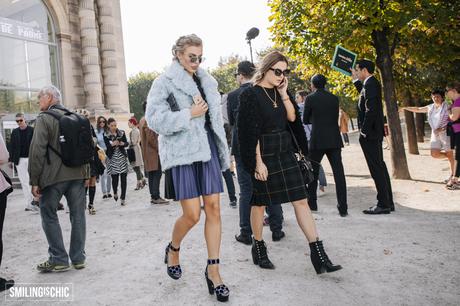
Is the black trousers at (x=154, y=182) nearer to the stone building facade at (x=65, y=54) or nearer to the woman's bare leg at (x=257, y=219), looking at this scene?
the woman's bare leg at (x=257, y=219)

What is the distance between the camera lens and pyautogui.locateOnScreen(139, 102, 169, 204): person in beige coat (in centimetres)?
841

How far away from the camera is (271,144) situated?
3.83m

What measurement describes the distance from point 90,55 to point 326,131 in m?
15.6

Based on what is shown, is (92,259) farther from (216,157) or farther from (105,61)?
→ (105,61)

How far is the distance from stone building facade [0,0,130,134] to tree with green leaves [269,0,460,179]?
11884mm

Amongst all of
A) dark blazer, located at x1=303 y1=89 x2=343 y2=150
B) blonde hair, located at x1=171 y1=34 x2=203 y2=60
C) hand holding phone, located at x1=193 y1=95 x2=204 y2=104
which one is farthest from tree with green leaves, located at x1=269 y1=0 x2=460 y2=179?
hand holding phone, located at x1=193 y1=95 x2=204 y2=104

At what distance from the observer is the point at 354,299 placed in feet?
10.2

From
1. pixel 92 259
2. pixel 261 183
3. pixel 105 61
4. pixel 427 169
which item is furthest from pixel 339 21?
pixel 105 61

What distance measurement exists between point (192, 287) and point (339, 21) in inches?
258

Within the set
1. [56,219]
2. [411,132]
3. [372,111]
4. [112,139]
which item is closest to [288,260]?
[56,219]

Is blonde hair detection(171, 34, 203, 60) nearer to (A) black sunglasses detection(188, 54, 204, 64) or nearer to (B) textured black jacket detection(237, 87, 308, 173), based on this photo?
(A) black sunglasses detection(188, 54, 204, 64)

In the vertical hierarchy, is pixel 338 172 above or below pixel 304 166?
below

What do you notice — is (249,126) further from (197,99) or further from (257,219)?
(257,219)

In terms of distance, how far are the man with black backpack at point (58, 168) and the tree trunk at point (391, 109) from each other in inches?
273
